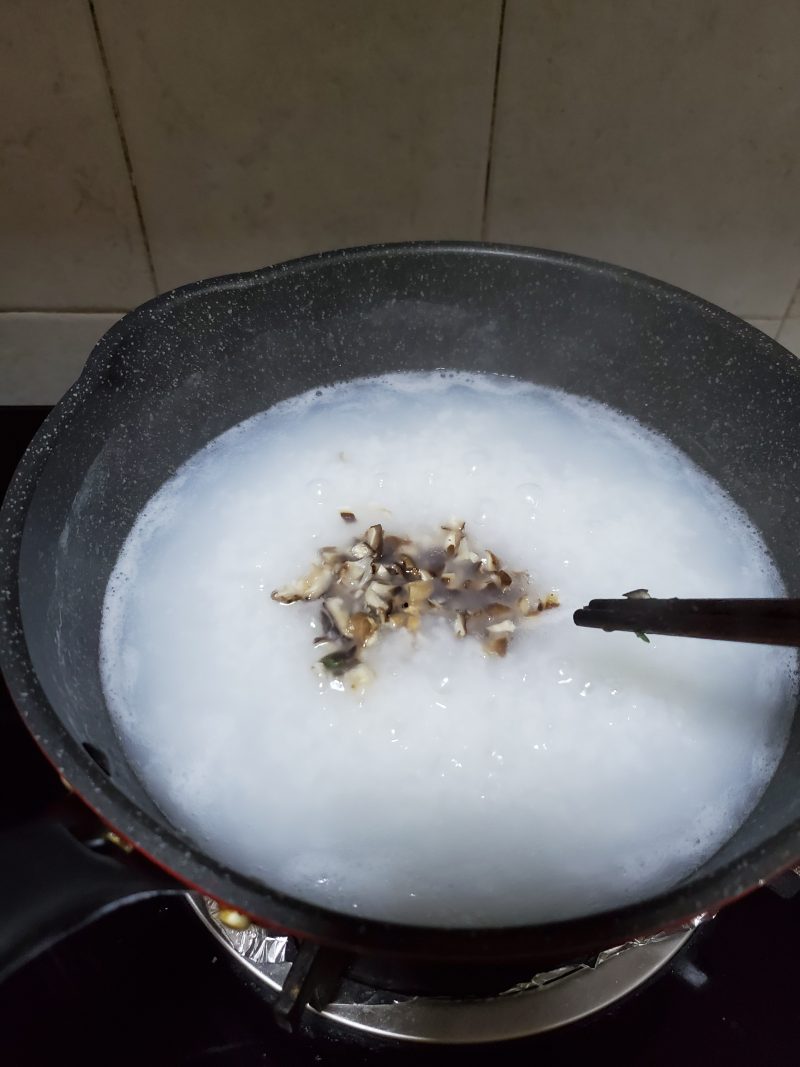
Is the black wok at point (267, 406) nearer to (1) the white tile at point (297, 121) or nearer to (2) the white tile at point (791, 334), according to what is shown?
(1) the white tile at point (297, 121)

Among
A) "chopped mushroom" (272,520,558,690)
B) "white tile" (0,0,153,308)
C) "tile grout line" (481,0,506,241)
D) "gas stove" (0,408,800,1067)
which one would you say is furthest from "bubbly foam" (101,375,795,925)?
"white tile" (0,0,153,308)

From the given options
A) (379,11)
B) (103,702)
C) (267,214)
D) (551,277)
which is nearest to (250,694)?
(103,702)

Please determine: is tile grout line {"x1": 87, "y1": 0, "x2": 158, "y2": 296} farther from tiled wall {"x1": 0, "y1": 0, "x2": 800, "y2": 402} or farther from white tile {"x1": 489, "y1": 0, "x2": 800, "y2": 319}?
white tile {"x1": 489, "y1": 0, "x2": 800, "y2": 319}

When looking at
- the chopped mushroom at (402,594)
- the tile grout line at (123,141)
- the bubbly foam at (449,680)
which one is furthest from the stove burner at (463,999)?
the tile grout line at (123,141)

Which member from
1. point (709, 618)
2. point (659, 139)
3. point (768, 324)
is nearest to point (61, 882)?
point (709, 618)

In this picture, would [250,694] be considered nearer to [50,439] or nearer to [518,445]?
[50,439]
